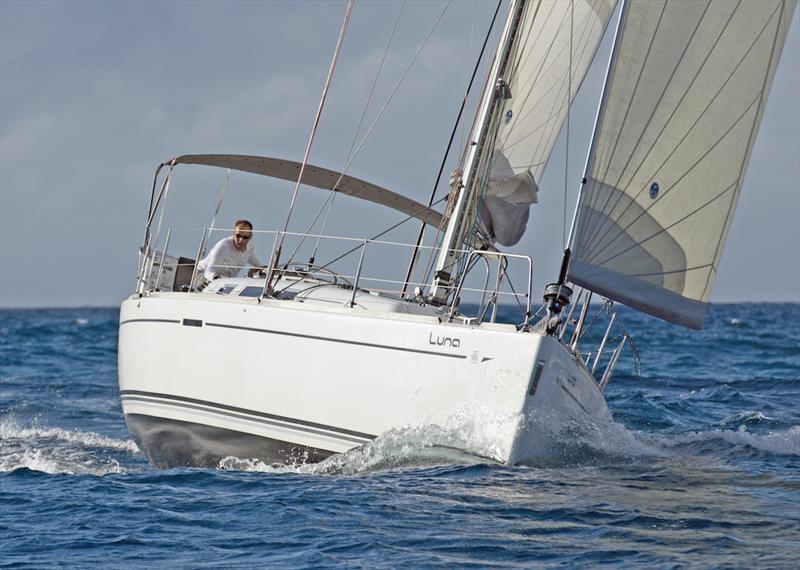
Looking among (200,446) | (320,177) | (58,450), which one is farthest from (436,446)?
(58,450)

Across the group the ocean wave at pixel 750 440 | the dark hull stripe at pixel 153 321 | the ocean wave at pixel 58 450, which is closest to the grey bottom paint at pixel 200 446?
the ocean wave at pixel 58 450

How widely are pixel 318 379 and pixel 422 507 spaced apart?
196cm

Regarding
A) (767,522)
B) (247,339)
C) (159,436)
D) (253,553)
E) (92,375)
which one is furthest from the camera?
(92,375)

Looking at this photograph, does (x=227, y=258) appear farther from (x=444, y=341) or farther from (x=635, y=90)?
(x=635, y=90)

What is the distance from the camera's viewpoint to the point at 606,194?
356 inches

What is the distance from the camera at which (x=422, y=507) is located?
752 centimetres

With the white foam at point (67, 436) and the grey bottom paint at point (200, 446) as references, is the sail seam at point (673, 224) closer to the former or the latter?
the grey bottom paint at point (200, 446)

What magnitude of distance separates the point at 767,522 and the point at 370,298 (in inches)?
150

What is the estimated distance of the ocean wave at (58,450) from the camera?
1076 centimetres

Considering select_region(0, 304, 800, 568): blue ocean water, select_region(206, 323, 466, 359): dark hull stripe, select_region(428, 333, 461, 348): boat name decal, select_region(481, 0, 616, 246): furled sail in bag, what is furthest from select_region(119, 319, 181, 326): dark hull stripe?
select_region(481, 0, 616, 246): furled sail in bag

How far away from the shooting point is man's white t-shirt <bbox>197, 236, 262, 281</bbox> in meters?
11.5

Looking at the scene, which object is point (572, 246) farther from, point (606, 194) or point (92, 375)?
point (92, 375)

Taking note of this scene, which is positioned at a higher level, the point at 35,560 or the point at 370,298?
the point at 370,298

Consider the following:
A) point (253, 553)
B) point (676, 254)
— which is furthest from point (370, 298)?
point (253, 553)
